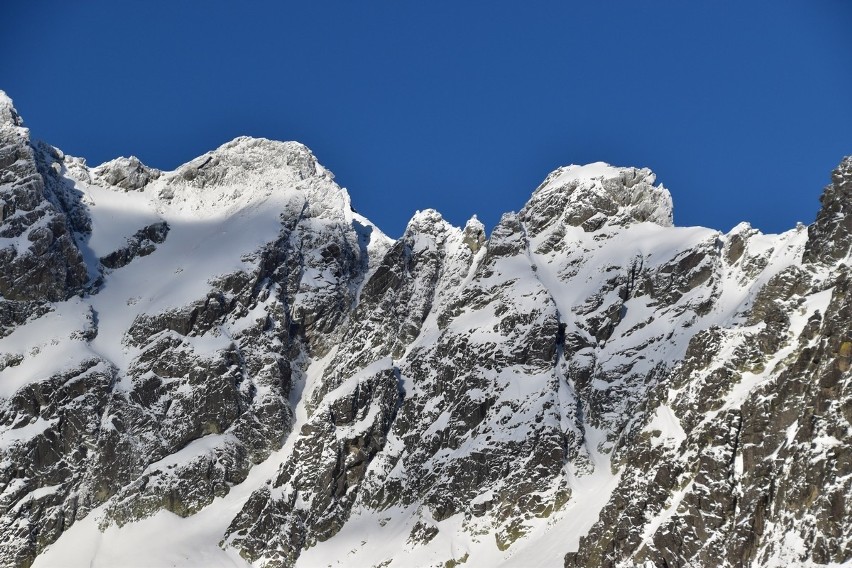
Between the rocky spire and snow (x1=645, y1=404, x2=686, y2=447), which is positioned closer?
snow (x1=645, y1=404, x2=686, y2=447)

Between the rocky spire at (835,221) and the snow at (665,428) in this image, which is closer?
the snow at (665,428)

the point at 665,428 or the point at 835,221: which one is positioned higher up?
the point at 835,221

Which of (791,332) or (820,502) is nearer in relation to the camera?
(820,502)

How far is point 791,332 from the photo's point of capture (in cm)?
17588

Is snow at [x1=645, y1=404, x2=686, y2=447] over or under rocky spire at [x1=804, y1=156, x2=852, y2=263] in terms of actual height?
under

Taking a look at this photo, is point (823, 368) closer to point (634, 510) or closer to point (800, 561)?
point (800, 561)

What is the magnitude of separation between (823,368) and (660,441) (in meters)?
33.7

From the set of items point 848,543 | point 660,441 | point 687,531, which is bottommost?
point 848,543

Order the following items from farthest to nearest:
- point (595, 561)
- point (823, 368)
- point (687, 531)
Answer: point (595, 561)
point (687, 531)
point (823, 368)

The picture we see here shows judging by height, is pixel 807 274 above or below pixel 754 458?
above

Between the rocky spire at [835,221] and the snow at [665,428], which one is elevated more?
the rocky spire at [835,221]

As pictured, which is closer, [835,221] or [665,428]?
[665,428]

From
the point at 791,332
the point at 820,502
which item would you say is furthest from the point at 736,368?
the point at 820,502

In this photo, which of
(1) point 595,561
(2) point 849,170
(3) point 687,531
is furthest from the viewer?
(2) point 849,170
